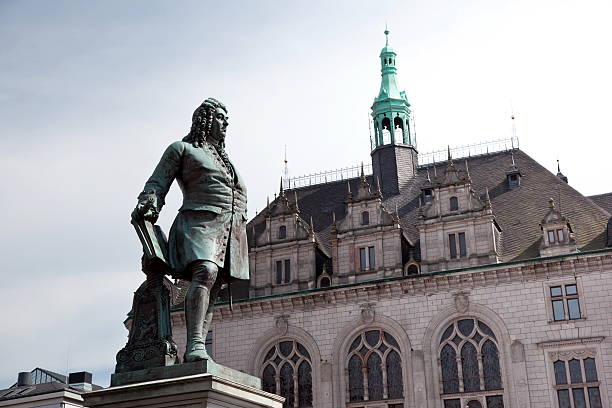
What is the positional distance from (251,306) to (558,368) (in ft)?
36.2

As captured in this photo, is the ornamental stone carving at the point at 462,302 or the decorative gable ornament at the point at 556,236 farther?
the ornamental stone carving at the point at 462,302

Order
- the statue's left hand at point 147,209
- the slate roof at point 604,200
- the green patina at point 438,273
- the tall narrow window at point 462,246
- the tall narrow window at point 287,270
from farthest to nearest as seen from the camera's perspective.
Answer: the slate roof at point 604,200 → the tall narrow window at point 287,270 → the tall narrow window at point 462,246 → the green patina at point 438,273 → the statue's left hand at point 147,209

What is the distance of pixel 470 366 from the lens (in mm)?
27953

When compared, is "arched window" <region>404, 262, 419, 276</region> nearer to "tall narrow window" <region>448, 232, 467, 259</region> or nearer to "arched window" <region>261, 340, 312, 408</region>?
"tall narrow window" <region>448, 232, 467, 259</region>

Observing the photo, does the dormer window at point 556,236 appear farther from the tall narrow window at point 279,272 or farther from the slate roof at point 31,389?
the slate roof at point 31,389

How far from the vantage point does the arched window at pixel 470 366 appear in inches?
1081

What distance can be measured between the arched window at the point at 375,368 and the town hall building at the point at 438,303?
4 cm

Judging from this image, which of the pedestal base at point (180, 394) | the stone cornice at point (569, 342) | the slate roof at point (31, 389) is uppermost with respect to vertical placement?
the slate roof at point (31, 389)

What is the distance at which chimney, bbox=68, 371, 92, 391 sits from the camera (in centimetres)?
3866

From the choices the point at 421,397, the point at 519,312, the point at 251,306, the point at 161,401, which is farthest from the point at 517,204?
the point at 161,401

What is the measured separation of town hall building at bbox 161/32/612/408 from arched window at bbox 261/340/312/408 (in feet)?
0.13

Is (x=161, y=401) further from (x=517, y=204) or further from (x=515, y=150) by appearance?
(x=515, y=150)

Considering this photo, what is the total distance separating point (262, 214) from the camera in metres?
36.8

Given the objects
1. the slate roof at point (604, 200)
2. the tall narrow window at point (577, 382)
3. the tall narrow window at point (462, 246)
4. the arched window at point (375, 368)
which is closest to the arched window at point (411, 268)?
the tall narrow window at point (462, 246)
